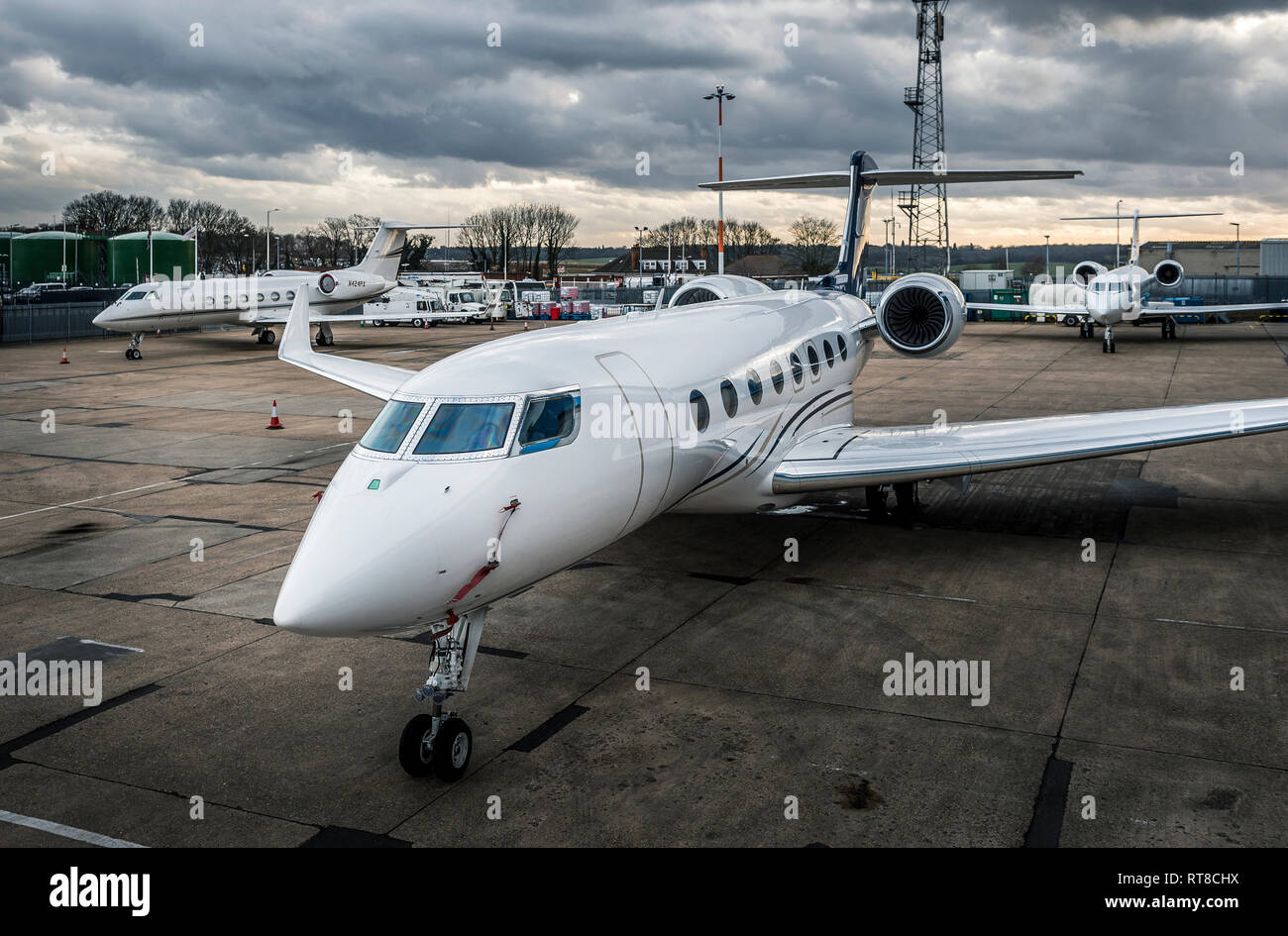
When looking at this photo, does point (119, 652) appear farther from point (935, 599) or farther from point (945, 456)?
point (945, 456)

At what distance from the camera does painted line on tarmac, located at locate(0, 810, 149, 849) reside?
21.4 ft

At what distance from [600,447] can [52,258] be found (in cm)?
12762

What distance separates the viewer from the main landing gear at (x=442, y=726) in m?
7.30

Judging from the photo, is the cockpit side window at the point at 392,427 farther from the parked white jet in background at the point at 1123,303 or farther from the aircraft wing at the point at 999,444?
the parked white jet in background at the point at 1123,303

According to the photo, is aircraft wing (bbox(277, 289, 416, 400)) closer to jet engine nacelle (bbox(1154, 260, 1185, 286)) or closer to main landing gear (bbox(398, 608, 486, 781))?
main landing gear (bbox(398, 608, 486, 781))

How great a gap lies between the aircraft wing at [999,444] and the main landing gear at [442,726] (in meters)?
5.61

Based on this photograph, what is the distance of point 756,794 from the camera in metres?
7.09

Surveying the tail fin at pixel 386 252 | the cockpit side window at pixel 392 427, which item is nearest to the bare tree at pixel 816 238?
the tail fin at pixel 386 252

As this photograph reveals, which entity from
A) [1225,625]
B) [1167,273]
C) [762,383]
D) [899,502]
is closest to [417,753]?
[762,383]

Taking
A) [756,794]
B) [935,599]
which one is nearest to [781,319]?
[935,599]

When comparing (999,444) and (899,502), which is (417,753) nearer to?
(999,444)

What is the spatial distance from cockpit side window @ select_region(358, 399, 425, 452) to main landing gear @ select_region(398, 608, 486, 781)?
140 centimetres

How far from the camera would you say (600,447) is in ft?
28.2
